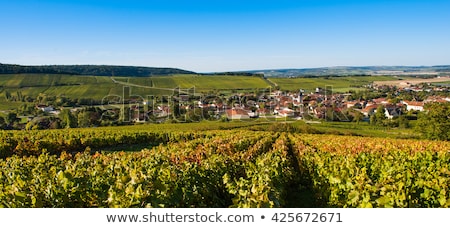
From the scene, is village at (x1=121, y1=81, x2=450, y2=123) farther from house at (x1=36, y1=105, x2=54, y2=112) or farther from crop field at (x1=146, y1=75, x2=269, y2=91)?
house at (x1=36, y1=105, x2=54, y2=112)

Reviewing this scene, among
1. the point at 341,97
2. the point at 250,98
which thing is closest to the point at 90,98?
the point at 250,98

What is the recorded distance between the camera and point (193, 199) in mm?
5941

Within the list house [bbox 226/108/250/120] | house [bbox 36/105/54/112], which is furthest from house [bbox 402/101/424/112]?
house [bbox 36/105/54/112]

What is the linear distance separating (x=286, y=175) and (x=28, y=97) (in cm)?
10779

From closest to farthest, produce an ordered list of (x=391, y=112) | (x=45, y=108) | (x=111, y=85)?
(x=45, y=108) → (x=391, y=112) → (x=111, y=85)

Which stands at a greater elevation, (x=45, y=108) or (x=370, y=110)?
(x=45, y=108)

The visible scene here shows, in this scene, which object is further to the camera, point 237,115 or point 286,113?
point 286,113

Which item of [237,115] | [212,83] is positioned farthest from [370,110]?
[212,83]

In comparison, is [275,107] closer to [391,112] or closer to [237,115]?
[237,115]

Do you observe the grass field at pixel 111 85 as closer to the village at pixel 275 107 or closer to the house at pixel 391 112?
the village at pixel 275 107

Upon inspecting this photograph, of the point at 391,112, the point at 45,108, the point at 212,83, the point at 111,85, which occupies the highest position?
the point at 212,83

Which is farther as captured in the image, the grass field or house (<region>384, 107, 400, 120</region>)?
the grass field

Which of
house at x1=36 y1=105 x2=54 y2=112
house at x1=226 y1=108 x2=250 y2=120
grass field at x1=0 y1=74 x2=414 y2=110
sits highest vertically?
grass field at x1=0 y1=74 x2=414 y2=110

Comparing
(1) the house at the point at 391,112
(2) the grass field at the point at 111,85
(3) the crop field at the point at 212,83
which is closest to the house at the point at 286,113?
(1) the house at the point at 391,112
